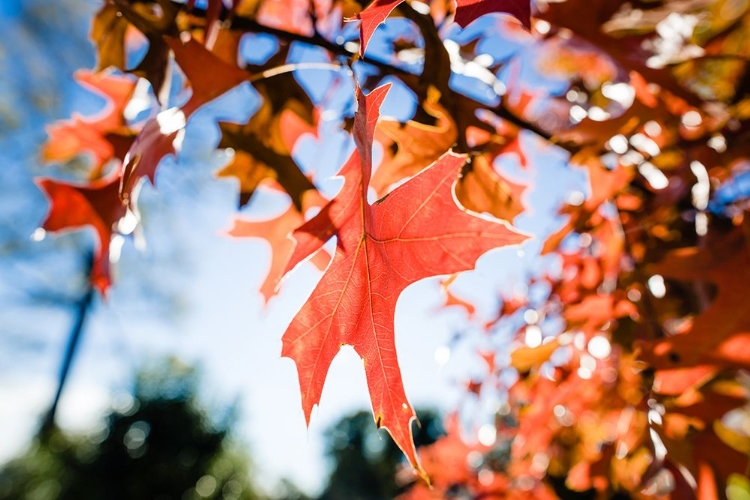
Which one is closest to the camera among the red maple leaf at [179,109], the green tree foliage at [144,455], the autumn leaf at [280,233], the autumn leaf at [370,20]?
the autumn leaf at [370,20]

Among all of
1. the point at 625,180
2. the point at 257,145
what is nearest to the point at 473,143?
the point at 625,180

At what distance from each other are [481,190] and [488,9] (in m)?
0.37

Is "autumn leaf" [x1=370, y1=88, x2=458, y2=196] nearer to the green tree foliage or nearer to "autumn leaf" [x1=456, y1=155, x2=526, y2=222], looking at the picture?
"autumn leaf" [x1=456, y1=155, x2=526, y2=222]

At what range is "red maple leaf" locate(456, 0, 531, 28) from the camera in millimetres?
451

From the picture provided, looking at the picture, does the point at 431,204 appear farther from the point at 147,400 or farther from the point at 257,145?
the point at 147,400

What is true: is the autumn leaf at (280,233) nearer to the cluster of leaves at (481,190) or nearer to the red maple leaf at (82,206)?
the cluster of leaves at (481,190)

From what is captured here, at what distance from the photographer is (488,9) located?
1.57 feet

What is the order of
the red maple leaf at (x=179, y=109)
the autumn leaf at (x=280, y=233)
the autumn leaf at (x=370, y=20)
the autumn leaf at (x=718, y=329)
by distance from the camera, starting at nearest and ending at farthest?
the autumn leaf at (x=370, y=20), the red maple leaf at (x=179, y=109), the autumn leaf at (x=718, y=329), the autumn leaf at (x=280, y=233)

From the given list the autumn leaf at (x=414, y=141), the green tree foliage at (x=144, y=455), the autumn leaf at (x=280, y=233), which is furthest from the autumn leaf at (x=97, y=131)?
the green tree foliage at (x=144, y=455)

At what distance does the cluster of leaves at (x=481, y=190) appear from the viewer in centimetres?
52

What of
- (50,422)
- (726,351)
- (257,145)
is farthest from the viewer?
(50,422)

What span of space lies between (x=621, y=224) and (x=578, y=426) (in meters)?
0.98

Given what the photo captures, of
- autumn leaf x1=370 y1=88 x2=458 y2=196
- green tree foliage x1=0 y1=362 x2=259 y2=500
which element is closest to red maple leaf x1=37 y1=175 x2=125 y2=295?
autumn leaf x1=370 y1=88 x2=458 y2=196

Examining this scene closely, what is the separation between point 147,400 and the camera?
9266mm
